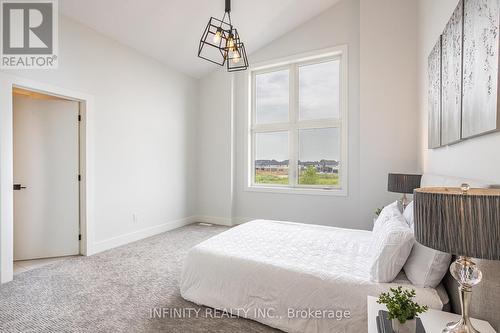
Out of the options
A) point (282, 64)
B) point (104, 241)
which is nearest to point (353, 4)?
point (282, 64)

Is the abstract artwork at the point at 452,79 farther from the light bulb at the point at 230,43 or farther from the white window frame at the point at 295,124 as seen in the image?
the white window frame at the point at 295,124

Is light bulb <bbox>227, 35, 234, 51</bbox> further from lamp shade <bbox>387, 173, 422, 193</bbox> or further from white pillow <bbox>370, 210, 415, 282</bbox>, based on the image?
lamp shade <bbox>387, 173, 422, 193</bbox>

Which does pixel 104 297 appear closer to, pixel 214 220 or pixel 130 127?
pixel 130 127

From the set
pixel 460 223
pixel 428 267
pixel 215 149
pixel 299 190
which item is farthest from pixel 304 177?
pixel 460 223

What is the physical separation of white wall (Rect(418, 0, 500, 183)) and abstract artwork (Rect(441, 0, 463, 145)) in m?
0.13

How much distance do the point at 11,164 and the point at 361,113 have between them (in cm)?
445

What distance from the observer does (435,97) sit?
98.0 inches

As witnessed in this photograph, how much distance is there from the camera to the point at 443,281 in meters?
1.74

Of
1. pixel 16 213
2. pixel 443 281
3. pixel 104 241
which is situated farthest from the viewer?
pixel 104 241

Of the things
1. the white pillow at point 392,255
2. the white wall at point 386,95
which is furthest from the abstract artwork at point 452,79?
the white wall at point 386,95

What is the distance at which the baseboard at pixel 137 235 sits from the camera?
145 inches

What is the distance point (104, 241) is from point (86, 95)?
6.64 ft

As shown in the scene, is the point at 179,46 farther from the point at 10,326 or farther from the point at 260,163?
the point at 10,326

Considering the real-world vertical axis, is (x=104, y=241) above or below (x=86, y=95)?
below
